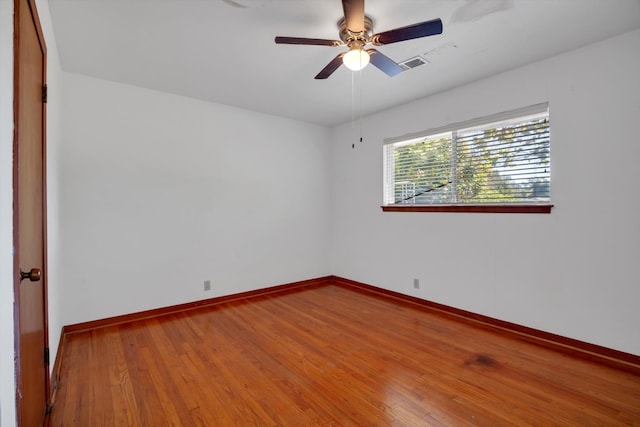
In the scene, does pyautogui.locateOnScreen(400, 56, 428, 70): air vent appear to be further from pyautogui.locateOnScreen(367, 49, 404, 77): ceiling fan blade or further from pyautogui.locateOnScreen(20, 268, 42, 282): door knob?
pyautogui.locateOnScreen(20, 268, 42, 282): door knob

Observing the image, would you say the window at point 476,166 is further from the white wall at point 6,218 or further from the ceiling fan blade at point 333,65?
the white wall at point 6,218

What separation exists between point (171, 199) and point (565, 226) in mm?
3889

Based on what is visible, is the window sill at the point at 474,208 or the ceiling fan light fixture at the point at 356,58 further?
the window sill at the point at 474,208

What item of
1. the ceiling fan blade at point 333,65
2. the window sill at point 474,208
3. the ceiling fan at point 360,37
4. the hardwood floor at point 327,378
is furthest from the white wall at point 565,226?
the ceiling fan blade at point 333,65

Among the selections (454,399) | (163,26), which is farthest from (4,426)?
(163,26)

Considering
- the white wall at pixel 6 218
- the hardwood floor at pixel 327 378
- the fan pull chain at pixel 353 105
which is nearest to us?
the white wall at pixel 6 218

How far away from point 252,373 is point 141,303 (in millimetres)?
1768

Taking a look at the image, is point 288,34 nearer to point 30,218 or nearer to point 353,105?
point 353,105

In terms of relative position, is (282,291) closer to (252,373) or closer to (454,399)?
(252,373)

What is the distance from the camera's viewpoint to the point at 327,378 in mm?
2119

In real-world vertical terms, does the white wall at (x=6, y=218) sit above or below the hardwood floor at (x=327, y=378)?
above

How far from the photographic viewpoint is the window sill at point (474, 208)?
8.76 ft

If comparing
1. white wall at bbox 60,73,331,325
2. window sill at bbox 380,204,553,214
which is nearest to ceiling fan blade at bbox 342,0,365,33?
window sill at bbox 380,204,553,214

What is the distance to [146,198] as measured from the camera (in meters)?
3.25
